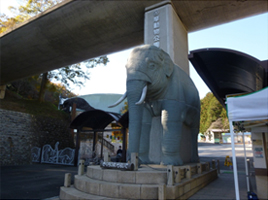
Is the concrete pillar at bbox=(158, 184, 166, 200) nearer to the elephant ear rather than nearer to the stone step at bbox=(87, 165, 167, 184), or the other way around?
the stone step at bbox=(87, 165, 167, 184)

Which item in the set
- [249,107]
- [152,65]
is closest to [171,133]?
[152,65]

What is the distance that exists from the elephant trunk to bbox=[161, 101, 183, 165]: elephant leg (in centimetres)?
82

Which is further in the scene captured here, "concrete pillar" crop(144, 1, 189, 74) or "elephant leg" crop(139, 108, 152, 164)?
"concrete pillar" crop(144, 1, 189, 74)

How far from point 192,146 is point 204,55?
134 inches

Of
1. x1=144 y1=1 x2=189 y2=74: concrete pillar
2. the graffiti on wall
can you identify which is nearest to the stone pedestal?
x1=144 y1=1 x2=189 y2=74: concrete pillar

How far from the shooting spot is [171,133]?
6.05 meters

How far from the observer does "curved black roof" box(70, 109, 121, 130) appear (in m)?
13.4

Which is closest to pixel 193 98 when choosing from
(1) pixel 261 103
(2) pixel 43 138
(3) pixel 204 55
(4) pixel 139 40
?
(3) pixel 204 55

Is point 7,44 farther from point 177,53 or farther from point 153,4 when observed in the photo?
point 177,53

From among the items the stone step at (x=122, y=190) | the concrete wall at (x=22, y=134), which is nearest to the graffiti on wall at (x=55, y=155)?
the concrete wall at (x=22, y=134)

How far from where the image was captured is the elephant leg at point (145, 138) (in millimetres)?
6281

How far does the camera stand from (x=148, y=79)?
5898 mm

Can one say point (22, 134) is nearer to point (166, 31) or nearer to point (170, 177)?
point (166, 31)

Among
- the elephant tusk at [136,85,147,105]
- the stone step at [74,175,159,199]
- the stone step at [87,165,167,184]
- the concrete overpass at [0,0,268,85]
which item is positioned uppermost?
the concrete overpass at [0,0,268,85]
